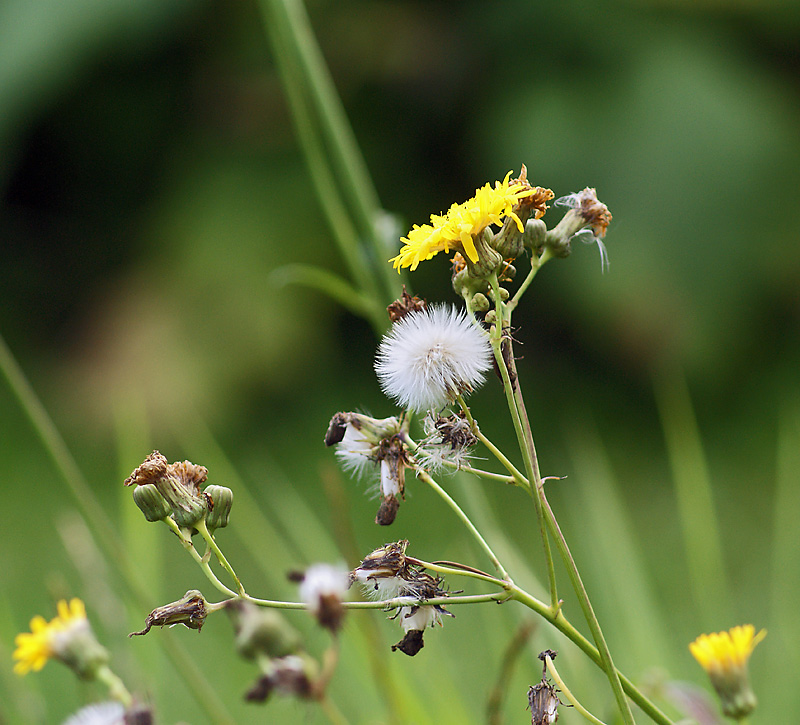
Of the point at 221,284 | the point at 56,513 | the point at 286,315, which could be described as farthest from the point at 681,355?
the point at 56,513

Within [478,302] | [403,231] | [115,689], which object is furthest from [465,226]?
[403,231]

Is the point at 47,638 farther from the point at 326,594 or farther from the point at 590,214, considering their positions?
the point at 590,214

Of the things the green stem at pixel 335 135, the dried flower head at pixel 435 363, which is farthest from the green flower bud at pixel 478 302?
the green stem at pixel 335 135

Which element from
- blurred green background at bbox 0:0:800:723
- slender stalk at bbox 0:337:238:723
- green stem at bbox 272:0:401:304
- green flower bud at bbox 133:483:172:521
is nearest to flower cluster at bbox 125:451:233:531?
green flower bud at bbox 133:483:172:521

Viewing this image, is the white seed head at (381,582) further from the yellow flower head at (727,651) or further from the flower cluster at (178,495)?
the yellow flower head at (727,651)

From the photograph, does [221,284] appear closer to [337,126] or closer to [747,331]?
[747,331]
